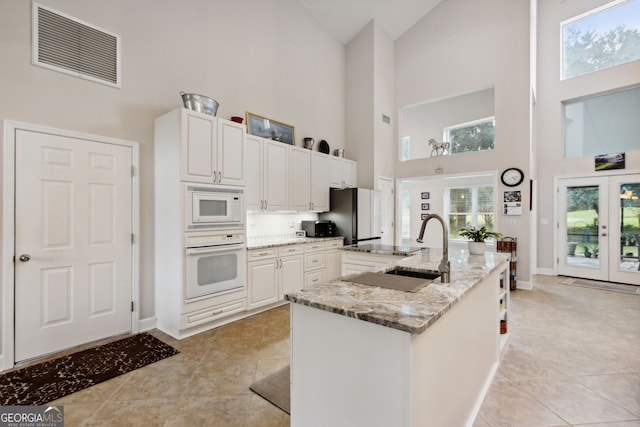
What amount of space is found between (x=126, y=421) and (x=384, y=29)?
23.1 ft

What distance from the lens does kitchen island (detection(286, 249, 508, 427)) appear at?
1102mm

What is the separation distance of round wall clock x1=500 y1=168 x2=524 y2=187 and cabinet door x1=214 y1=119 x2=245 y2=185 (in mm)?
4437

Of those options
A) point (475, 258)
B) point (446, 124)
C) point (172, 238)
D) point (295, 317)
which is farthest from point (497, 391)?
point (446, 124)

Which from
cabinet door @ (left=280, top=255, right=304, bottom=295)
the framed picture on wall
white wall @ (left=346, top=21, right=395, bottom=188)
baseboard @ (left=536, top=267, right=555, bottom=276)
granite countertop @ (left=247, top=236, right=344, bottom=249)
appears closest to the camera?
granite countertop @ (left=247, top=236, right=344, bottom=249)

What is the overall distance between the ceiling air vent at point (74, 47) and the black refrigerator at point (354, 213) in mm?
3392

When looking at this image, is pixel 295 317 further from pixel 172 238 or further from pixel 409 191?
pixel 409 191

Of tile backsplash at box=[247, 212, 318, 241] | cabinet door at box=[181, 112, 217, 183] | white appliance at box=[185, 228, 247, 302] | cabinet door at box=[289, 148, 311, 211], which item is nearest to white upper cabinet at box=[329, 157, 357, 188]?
cabinet door at box=[289, 148, 311, 211]

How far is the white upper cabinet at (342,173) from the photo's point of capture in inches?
209

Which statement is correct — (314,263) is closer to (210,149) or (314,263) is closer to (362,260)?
(362,260)

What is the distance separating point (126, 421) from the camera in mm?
1817

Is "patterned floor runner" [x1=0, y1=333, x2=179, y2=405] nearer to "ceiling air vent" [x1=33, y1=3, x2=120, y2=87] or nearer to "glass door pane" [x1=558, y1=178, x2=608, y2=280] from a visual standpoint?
"ceiling air vent" [x1=33, y1=3, x2=120, y2=87]

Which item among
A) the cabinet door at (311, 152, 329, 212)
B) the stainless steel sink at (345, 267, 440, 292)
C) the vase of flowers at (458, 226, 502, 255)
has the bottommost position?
the stainless steel sink at (345, 267, 440, 292)

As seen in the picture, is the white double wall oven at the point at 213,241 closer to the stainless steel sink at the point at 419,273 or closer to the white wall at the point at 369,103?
the stainless steel sink at the point at 419,273

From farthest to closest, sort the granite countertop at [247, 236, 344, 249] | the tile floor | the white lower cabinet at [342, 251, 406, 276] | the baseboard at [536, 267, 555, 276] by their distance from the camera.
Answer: the baseboard at [536, 267, 555, 276], the granite countertop at [247, 236, 344, 249], the white lower cabinet at [342, 251, 406, 276], the tile floor
